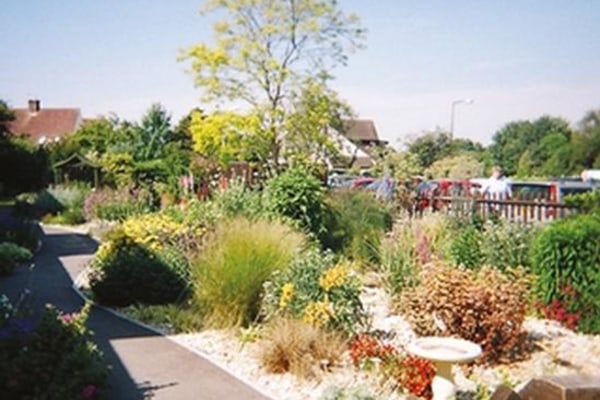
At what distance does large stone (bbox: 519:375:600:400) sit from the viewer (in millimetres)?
3307

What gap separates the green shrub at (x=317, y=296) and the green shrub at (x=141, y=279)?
2381mm

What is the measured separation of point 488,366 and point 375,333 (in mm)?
1295

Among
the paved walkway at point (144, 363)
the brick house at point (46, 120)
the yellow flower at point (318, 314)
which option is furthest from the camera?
the brick house at point (46, 120)

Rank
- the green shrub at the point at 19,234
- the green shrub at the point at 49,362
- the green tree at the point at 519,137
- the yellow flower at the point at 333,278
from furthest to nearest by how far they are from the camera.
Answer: the green tree at the point at 519,137 → the green shrub at the point at 19,234 → the yellow flower at the point at 333,278 → the green shrub at the point at 49,362

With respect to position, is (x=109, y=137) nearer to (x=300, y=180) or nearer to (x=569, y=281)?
(x=300, y=180)

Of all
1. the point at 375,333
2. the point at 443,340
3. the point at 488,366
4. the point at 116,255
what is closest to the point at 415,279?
the point at 375,333

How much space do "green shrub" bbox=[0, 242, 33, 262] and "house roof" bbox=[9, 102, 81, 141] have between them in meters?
49.1

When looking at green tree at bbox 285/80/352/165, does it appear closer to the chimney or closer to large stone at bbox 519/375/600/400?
large stone at bbox 519/375/600/400

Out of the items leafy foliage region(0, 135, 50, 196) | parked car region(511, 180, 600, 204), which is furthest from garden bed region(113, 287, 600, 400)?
leafy foliage region(0, 135, 50, 196)

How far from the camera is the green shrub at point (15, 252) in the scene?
1312 cm

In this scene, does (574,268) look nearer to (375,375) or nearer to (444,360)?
(375,375)

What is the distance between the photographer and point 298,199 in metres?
11.5

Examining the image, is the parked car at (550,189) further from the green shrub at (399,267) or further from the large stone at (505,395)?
the large stone at (505,395)

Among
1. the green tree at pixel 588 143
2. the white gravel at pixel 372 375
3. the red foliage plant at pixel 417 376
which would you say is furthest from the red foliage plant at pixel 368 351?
the green tree at pixel 588 143
